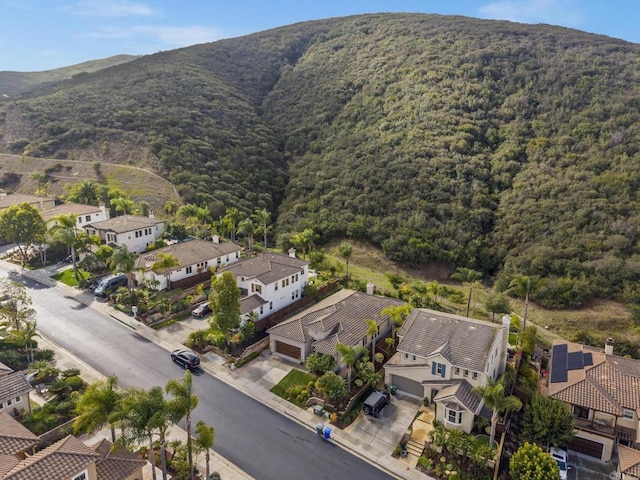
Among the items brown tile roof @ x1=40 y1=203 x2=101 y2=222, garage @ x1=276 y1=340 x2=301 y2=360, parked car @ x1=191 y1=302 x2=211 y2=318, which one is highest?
brown tile roof @ x1=40 y1=203 x2=101 y2=222

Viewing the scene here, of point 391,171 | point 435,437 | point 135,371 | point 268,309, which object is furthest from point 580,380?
point 391,171

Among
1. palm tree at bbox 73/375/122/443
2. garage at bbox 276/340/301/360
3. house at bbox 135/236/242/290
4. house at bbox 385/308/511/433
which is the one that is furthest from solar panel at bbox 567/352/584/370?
house at bbox 135/236/242/290

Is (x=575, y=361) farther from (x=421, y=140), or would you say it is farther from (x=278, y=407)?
(x=421, y=140)

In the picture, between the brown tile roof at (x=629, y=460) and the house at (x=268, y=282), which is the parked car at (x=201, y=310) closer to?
the house at (x=268, y=282)

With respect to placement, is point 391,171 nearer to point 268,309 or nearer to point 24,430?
point 268,309

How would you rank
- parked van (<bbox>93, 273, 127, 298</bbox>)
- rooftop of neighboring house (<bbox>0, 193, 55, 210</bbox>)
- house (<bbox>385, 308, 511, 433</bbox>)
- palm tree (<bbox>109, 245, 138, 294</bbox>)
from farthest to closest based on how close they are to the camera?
rooftop of neighboring house (<bbox>0, 193, 55, 210</bbox>), parked van (<bbox>93, 273, 127, 298</bbox>), palm tree (<bbox>109, 245, 138, 294</bbox>), house (<bbox>385, 308, 511, 433</bbox>)

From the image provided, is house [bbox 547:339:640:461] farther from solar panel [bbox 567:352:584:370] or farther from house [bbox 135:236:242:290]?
house [bbox 135:236:242:290]

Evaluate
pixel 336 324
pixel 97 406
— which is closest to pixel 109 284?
pixel 336 324

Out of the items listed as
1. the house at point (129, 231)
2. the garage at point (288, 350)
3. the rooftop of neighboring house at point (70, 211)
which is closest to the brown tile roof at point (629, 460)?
the garage at point (288, 350)
